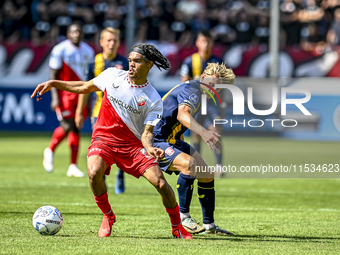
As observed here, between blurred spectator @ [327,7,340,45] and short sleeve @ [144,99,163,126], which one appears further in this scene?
blurred spectator @ [327,7,340,45]

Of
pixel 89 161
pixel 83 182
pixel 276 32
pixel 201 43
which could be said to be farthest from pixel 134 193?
pixel 276 32

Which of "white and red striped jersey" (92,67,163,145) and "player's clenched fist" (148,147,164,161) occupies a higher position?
"white and red striped jersey" (92,67,163,145)

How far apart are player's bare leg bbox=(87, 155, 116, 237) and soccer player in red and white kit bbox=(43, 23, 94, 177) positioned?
4.95 m

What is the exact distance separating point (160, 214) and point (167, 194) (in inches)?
61.8

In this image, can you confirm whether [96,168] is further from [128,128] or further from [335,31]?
[335,31]

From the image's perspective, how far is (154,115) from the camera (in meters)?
5.30

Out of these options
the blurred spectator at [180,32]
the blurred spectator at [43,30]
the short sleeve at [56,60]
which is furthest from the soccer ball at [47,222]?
the blurred spectator at [43,30]

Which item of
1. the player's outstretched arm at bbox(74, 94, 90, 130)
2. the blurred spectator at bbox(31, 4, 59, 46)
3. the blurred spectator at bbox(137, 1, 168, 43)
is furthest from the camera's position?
the blurred spectator at bbox(31, 4, 59, 46)

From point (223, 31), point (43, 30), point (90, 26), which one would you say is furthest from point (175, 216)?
point (43, 30)

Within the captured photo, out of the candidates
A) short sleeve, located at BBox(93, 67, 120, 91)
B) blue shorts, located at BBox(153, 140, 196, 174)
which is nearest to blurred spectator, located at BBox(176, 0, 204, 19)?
blue shorts, located at BBox(153, 140, 196, 174)

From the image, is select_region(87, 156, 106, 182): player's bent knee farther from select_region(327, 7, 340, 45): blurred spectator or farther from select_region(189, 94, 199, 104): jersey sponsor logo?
select_region(327, 7, 340, 45): blurred spectator

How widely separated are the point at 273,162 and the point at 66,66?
467cm

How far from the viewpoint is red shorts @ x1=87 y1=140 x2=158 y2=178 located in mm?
5301

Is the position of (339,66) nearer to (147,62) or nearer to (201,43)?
(201,43)
